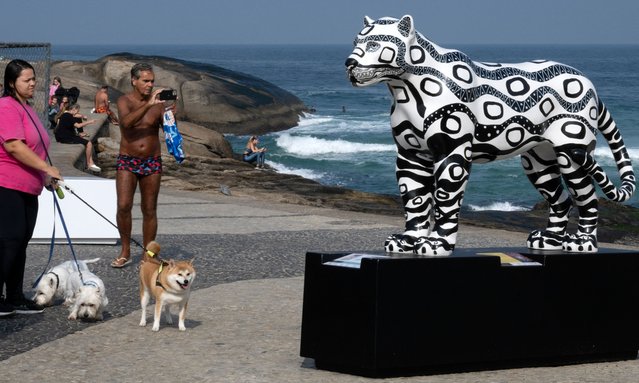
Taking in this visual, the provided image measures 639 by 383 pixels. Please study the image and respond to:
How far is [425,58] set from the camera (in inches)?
291

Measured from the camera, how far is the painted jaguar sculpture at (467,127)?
7336 millimetres

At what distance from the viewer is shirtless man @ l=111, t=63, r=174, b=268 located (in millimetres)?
10414

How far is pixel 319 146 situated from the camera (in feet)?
150

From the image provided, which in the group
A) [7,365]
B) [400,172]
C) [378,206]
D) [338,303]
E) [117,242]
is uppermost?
[400,172]

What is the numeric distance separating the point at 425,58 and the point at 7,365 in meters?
3.22

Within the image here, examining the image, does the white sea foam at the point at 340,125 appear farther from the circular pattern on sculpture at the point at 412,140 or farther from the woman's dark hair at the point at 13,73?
the circular pattern on sculpture at the point at 412,140

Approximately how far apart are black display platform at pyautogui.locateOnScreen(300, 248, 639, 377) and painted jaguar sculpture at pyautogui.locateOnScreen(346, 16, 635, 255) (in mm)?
274

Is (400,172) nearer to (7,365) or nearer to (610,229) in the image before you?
(7,365)

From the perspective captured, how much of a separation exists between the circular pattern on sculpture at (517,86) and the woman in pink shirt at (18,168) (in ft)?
10.6

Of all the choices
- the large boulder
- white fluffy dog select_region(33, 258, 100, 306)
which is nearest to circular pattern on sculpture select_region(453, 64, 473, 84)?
white fluffy dog select_region(33, 258, 100, 306)

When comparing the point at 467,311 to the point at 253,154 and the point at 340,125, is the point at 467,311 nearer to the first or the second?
the point at 253,154

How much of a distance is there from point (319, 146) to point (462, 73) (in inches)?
1506

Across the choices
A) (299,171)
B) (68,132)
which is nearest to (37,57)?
(68,132)

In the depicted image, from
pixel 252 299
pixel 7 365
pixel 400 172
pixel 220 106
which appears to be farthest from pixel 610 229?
pixel 220 106
